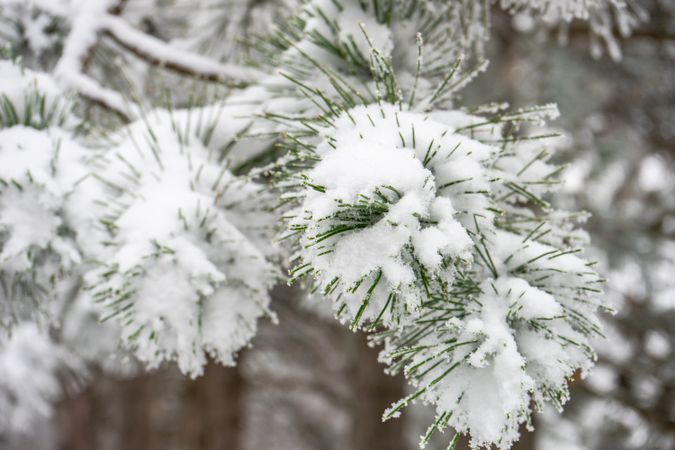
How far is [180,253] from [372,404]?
318 cm

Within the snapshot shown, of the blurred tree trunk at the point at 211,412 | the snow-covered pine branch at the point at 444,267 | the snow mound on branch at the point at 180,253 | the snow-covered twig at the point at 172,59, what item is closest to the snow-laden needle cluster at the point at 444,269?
the snow-covered pine branch at the point at 444,267

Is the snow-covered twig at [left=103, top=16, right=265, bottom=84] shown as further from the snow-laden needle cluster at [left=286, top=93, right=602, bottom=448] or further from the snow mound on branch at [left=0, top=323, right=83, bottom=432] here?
the snow mound on branch at [left=0, top=323, right=83, bottom=432]

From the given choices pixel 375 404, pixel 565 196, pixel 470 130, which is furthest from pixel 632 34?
pixel 375 404

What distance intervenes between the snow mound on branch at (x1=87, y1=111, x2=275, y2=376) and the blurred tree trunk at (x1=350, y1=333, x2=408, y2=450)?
2851mm

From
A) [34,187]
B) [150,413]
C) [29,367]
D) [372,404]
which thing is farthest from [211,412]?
[34,187]

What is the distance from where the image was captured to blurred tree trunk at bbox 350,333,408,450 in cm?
388

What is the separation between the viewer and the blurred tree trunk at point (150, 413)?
183 inches

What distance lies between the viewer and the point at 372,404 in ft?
12.8

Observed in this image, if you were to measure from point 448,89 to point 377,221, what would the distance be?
0.38 metres

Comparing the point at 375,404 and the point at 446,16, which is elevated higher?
the point at 446,16

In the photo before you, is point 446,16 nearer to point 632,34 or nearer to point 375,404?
point 632,34

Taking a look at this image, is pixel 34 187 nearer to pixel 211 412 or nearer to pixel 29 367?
pixel 29 367

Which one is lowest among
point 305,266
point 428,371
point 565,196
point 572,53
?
point 565,196

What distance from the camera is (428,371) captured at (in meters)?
0.79
